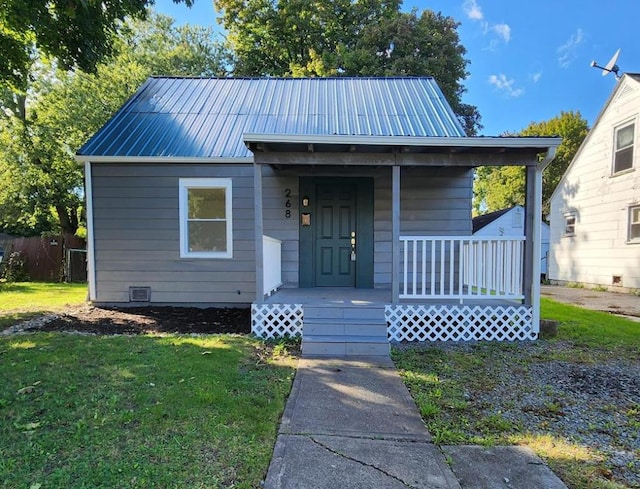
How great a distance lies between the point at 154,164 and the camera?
677 centimetres

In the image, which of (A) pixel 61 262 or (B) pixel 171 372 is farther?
(A) pixel 61 262

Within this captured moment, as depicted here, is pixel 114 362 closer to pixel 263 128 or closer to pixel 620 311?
pixel 263 128

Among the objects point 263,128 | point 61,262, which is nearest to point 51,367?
point 263,128

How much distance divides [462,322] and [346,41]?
671 inches

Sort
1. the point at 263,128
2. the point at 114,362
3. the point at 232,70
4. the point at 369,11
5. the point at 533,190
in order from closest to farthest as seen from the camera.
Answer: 1. the point at 114,362
2. the point at 533,190
3. the point at 263,128
4. the point at 369,11
5. the point at 232,70

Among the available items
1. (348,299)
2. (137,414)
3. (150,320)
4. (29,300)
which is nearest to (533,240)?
(348,299)

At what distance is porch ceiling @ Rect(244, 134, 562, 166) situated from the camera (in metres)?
4.56

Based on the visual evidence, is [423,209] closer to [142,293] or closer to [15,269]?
[142,293]

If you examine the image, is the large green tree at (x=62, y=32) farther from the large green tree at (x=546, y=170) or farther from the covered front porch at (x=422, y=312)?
the large green tree at (x=546, y=170)

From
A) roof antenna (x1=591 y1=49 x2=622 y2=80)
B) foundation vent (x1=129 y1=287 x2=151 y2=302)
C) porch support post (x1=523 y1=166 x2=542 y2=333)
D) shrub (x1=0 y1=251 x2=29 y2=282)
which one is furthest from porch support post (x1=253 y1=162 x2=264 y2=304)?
roof antenna (x1=591 y1=49 x2=622 y2=80)

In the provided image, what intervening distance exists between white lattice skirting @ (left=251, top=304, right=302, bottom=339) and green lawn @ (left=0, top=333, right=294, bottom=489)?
27.0 inches

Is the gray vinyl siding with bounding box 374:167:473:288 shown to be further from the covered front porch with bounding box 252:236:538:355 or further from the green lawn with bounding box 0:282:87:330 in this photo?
the green lawn with bounding box 0:282:87:330

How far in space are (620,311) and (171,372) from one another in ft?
28.2

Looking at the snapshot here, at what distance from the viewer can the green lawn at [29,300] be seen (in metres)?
6.21
